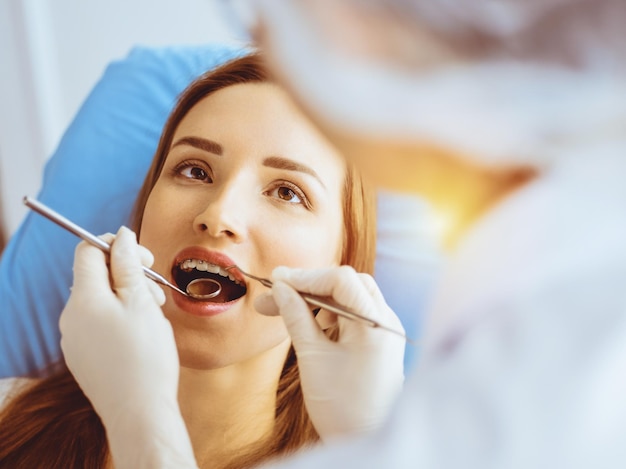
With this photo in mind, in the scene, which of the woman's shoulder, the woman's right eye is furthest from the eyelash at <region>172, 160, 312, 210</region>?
the woman's shoulder

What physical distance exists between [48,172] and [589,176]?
826mm

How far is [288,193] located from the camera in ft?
2.02

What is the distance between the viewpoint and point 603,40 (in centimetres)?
38

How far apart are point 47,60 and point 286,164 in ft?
3.18

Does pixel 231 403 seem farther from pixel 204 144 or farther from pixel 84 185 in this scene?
pixel 84 185

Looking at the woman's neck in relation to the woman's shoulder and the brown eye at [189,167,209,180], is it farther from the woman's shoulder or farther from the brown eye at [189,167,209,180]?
the woman's shoulder

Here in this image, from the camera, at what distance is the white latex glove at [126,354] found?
1.74 ft

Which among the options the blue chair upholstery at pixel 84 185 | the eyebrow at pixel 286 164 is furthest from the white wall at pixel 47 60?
the eyebrow at pixel 286 164

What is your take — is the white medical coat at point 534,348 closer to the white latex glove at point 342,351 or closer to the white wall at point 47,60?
the white latex glove at point 342,351

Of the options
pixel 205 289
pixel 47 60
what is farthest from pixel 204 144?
pixel 47 60

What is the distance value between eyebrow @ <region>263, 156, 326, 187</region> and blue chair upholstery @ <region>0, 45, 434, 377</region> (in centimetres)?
31

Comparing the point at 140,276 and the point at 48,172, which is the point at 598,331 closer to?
the point at 140,276

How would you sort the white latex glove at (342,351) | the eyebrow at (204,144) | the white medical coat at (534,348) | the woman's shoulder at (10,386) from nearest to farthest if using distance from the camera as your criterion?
the white medical coat at (534,348) < the white latex glove at (342,351) < the eyebrow at (204,144) < the woman's shoulder at (10,386)

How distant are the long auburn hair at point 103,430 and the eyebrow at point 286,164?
1.3 inches
